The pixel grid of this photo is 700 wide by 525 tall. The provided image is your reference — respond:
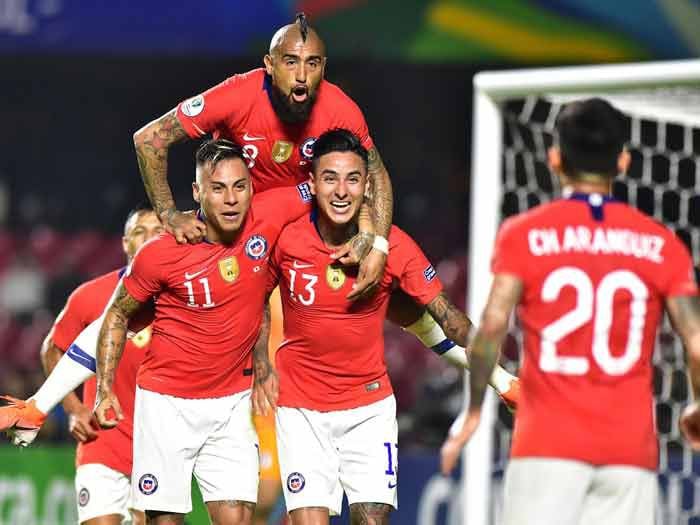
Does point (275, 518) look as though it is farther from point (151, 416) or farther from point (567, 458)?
point (567, 458)

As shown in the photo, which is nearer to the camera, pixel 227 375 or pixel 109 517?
pixel 227 375

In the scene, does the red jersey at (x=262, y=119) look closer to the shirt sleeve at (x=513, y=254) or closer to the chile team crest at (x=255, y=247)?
the chile team crest at (x=255, y=247)

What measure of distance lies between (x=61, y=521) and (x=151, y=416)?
3780mm

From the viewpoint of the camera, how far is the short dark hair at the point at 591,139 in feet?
13.9

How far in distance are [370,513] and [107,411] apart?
Answer: 1050 millimetres

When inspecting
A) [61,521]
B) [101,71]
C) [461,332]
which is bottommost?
[61,521]

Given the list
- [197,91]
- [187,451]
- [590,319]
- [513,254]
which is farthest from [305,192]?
[197,91]

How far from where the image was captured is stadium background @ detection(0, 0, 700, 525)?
1088cm

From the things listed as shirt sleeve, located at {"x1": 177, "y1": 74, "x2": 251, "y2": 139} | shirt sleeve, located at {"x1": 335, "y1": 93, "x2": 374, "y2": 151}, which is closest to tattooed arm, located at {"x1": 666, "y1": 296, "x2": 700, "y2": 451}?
shirt sleeve, located at {"x1": 335, "y1": 93, "x2": 374, "y2": 151}

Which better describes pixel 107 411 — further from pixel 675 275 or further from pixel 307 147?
pixel 675 275

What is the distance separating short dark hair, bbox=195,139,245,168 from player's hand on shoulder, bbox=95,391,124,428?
3.09 feet

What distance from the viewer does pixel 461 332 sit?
5480 millimetres

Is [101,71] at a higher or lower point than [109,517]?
higher

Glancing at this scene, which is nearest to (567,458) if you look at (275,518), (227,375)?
(227,375)
